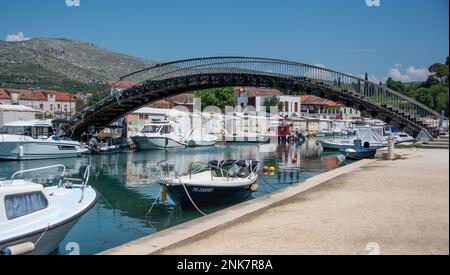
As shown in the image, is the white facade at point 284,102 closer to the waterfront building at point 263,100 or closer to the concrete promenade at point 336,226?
the waterfront building at point 263,100

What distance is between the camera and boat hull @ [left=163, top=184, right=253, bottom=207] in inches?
695

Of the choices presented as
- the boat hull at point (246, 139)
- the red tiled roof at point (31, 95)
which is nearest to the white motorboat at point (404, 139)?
the boat hull at point (246, 139)

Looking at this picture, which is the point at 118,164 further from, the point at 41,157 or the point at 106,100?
the point at 106,100

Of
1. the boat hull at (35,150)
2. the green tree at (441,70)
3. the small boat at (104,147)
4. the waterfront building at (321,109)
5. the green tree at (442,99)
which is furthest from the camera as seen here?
the waterfront building at (321,109)

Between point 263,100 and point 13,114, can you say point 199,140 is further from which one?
point 263,100

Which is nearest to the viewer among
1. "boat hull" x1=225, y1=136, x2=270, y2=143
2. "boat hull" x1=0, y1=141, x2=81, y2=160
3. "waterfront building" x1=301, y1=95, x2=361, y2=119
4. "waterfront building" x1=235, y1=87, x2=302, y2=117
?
"boat hull" x1=0, y1=141, x2=81, y2=160

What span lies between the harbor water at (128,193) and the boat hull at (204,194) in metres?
0.30

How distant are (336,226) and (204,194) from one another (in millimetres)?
9066

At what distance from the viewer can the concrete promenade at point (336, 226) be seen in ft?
20.7

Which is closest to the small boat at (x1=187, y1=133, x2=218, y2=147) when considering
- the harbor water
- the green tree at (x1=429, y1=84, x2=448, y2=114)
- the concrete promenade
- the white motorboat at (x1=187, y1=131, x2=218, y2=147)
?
the white motorboat at (x1=187, y1=131, x2=218, y2=147)

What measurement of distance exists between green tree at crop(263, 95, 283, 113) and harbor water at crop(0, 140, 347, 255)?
55711mm

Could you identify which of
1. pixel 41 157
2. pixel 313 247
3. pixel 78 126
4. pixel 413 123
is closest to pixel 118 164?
pixel 41 157

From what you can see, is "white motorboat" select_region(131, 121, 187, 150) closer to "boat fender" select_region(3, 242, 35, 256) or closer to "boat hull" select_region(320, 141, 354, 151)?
"boat hull" select_region(320, 141, 354, 151)
